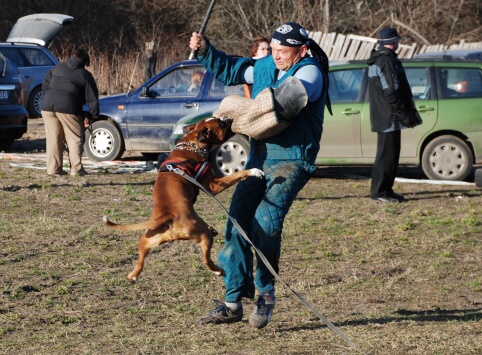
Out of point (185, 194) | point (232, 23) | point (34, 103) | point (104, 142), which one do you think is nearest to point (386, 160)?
point (104, 142)

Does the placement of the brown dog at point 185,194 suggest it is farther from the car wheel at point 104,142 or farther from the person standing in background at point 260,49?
the car wheel at point 104,142

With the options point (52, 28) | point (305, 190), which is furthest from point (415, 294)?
point (52, 28)

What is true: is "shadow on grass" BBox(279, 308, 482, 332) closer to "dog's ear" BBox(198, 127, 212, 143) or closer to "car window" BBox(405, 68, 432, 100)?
"dog's ear" BBox(198, 127, 212, 143)

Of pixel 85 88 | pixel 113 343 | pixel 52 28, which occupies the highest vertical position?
pixel 52 28

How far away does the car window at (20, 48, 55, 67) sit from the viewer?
21156 mm

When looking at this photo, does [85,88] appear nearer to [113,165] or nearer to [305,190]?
[113,165]

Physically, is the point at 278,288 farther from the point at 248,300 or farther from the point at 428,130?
the point at 428,130

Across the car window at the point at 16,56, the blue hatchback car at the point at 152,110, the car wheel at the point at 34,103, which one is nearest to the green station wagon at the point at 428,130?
the blue hatchback car at the point at 152,110

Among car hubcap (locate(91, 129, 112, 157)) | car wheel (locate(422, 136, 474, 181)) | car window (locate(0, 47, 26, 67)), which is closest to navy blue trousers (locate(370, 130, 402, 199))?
car wheel (locate(422, 136, 474, 181))

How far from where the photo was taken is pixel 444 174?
12.1 meters

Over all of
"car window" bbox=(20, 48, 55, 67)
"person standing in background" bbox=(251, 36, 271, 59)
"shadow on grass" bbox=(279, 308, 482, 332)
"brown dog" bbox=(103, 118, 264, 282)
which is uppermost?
"car window" bbox=(20, 48, 55, 67)

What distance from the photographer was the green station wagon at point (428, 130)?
Answer: 1188 centimetres

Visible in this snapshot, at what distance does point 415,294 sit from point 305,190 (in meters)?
5.08

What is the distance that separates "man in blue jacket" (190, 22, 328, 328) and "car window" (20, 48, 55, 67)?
16128mm
